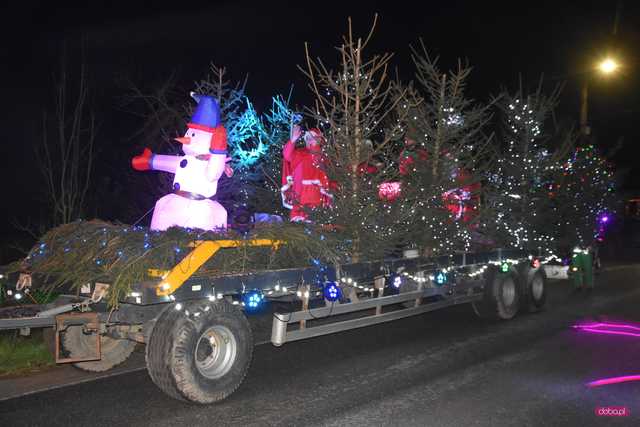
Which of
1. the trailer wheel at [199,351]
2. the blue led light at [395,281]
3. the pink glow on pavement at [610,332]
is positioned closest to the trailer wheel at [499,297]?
the pink glow on pavement at [610,332]

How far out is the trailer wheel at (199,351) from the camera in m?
5.11

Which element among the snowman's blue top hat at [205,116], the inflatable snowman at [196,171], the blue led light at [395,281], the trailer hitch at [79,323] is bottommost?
the trailer hitch at [79,323]

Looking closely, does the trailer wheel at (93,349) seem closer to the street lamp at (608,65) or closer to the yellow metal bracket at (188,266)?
the yellow metal bracket at (188,266)

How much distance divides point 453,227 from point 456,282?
2.97ft

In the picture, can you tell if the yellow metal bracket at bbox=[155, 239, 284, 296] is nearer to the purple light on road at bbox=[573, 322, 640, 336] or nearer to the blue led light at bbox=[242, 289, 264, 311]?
the blue led light at bbox=[242, 289, 264, 311]

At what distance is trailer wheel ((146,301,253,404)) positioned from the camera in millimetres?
5109

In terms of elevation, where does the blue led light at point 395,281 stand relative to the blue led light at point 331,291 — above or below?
above

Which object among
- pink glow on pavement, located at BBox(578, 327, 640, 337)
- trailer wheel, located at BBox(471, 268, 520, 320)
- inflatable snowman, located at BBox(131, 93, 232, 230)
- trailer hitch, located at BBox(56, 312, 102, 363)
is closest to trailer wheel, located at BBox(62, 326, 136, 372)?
trailer hitch, located at BBox(56, 312, 102, 363)

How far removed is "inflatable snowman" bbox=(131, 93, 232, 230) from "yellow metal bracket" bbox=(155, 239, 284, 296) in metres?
1.17

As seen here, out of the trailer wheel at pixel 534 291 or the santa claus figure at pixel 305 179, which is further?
the trailer wheel at pixel 534 291

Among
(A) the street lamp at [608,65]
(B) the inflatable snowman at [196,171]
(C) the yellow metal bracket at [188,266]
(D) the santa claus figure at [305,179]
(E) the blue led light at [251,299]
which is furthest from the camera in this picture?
(A) the street lamp at [608,65]

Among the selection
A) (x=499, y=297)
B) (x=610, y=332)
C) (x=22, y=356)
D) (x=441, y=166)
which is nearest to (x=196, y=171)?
(x=22, y=356)

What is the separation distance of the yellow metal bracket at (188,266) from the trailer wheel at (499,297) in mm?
5625

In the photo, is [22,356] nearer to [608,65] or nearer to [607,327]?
[607,327]
